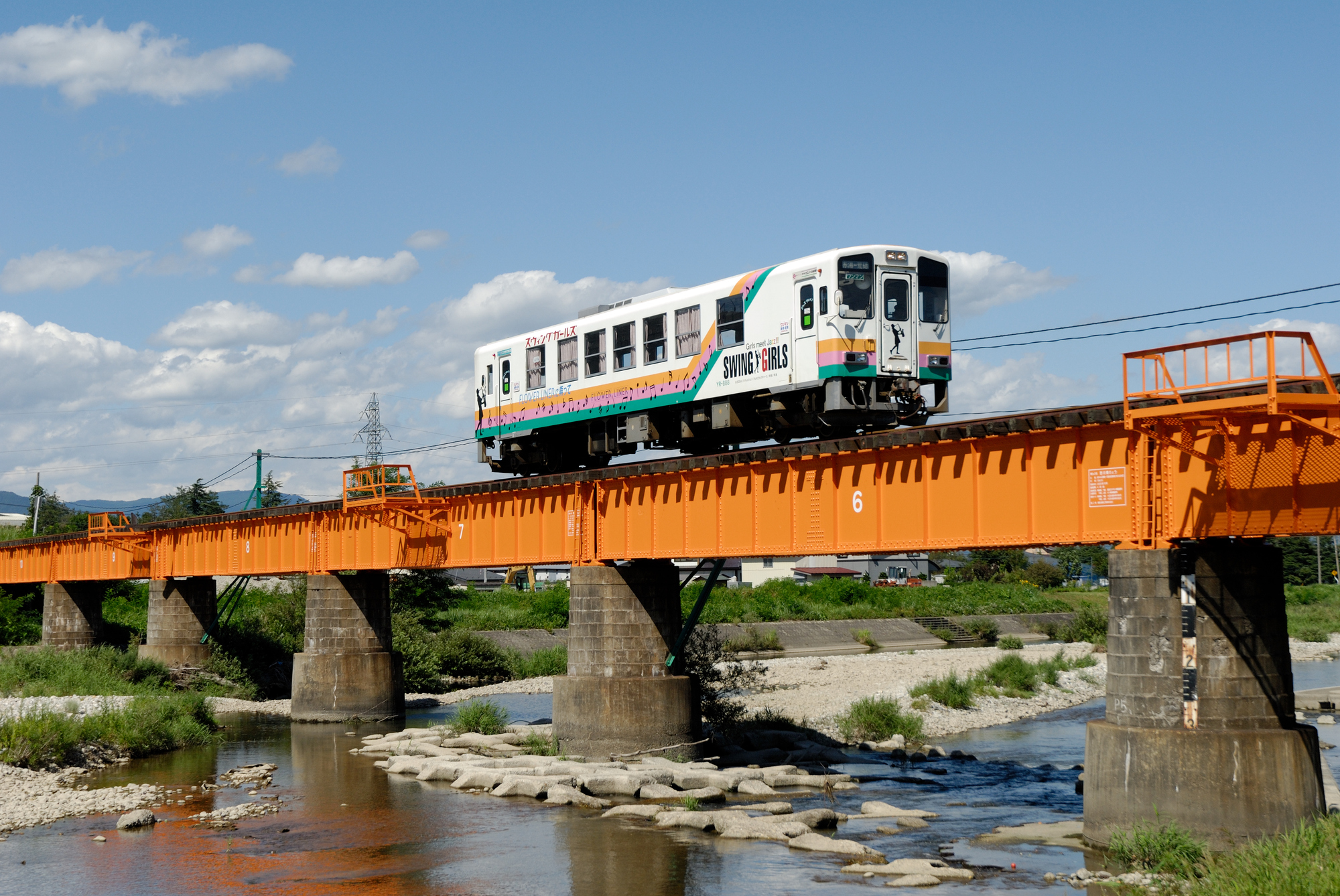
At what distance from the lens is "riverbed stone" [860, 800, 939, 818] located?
72.2ft

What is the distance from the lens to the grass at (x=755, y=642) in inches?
2504

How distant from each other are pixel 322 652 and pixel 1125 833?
1053 inches

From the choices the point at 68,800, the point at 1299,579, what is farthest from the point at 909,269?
the point at 1299,579

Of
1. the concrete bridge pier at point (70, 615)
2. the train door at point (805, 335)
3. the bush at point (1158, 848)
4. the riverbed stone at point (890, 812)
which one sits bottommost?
the riverbed stone at point (890, 812)

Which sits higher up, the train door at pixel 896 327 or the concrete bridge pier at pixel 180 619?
the train door at pixel 896 327

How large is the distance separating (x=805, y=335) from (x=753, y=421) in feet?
8.91

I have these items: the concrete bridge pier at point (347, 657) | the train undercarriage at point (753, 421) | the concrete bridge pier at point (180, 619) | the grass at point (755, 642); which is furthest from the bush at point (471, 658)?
the train undercarriage at point (753, 421)

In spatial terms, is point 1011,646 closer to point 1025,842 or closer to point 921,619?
point 921,619

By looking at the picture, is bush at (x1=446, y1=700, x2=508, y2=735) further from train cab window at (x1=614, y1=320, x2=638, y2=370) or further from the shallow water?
train cab window at (x1=614, y1=320, x2=638, y2=370)

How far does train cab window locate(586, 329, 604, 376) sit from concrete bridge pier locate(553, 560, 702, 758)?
4413 mm

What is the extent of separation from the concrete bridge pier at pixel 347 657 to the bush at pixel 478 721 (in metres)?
5.79

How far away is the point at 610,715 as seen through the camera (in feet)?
88.9

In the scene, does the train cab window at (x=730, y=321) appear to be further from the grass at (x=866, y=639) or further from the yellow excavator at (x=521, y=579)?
the yellow excavator at (x=521, y=579)

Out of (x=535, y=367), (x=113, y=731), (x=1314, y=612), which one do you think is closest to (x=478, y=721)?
(x=113, y=731)
